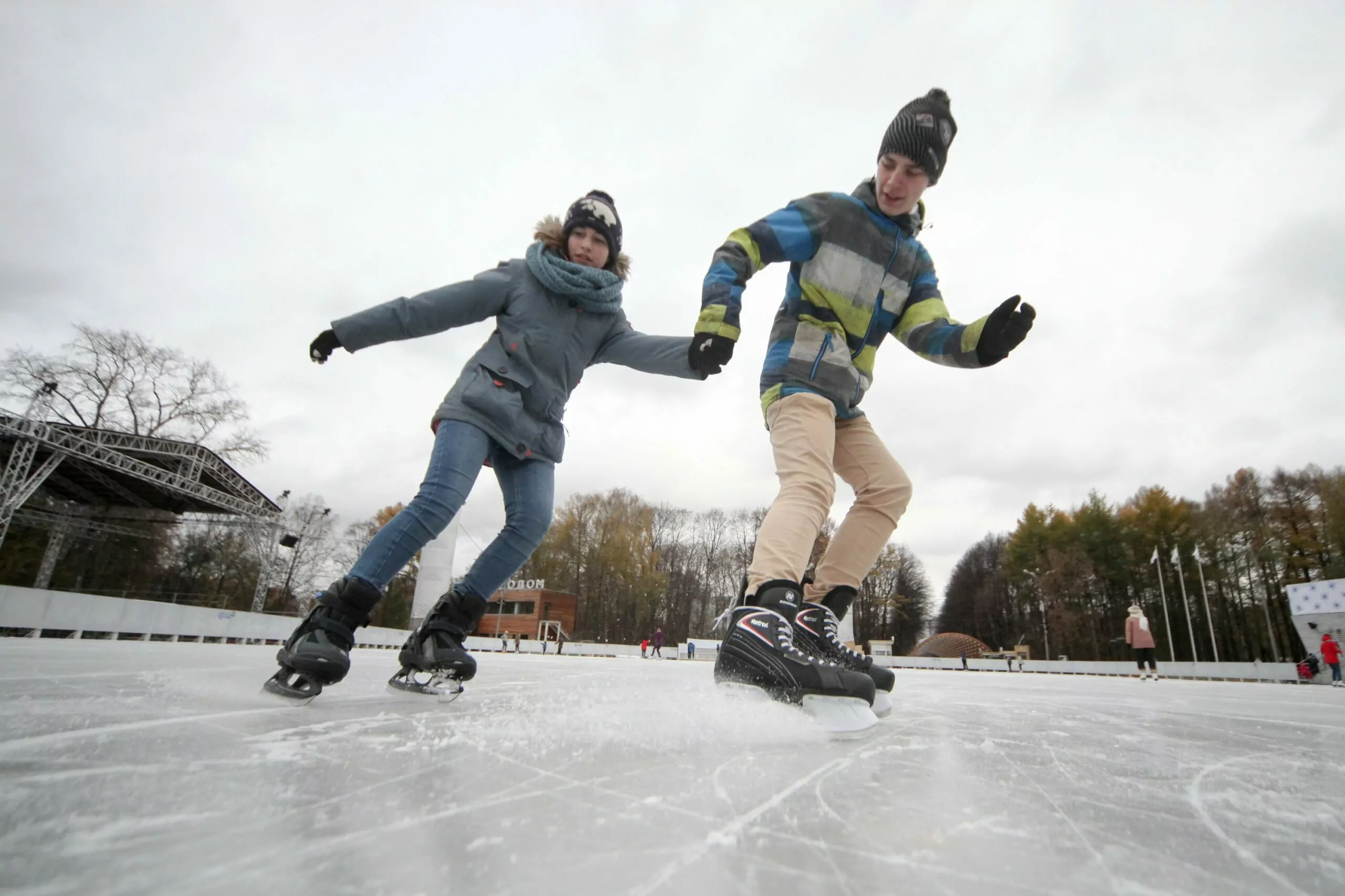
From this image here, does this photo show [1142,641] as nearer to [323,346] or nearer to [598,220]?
[598,220]

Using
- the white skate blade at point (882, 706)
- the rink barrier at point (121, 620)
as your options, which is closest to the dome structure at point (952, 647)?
the rink barrier at point (121, 620)

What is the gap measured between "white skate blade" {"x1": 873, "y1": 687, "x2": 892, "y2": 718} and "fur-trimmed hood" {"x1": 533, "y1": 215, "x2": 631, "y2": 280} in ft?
5.14

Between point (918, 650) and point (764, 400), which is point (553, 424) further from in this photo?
point (918, 650)

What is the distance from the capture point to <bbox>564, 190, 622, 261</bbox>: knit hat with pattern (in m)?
2.07

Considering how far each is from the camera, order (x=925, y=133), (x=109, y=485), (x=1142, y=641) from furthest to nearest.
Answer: (x=109, y=485)
(x=1142, y=641)
(x=925, y=133)

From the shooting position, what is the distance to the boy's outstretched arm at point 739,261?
161 cm

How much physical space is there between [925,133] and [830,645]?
1.48 meters

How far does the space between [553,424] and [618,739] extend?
1201 millimetres

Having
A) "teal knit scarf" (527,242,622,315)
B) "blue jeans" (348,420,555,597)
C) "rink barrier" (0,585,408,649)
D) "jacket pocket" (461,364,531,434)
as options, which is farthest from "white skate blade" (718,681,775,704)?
"rink barrier" (0,585,408,649)

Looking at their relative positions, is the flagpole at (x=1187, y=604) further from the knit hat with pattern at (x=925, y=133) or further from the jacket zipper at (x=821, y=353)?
the jacket zipper at (x=821, y=353)

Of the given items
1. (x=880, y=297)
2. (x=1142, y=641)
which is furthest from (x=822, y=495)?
(x=1142, y=641)

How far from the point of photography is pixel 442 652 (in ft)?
5.49

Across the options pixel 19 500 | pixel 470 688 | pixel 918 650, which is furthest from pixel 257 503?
pixel 918 650

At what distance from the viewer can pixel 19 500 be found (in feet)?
38.9
